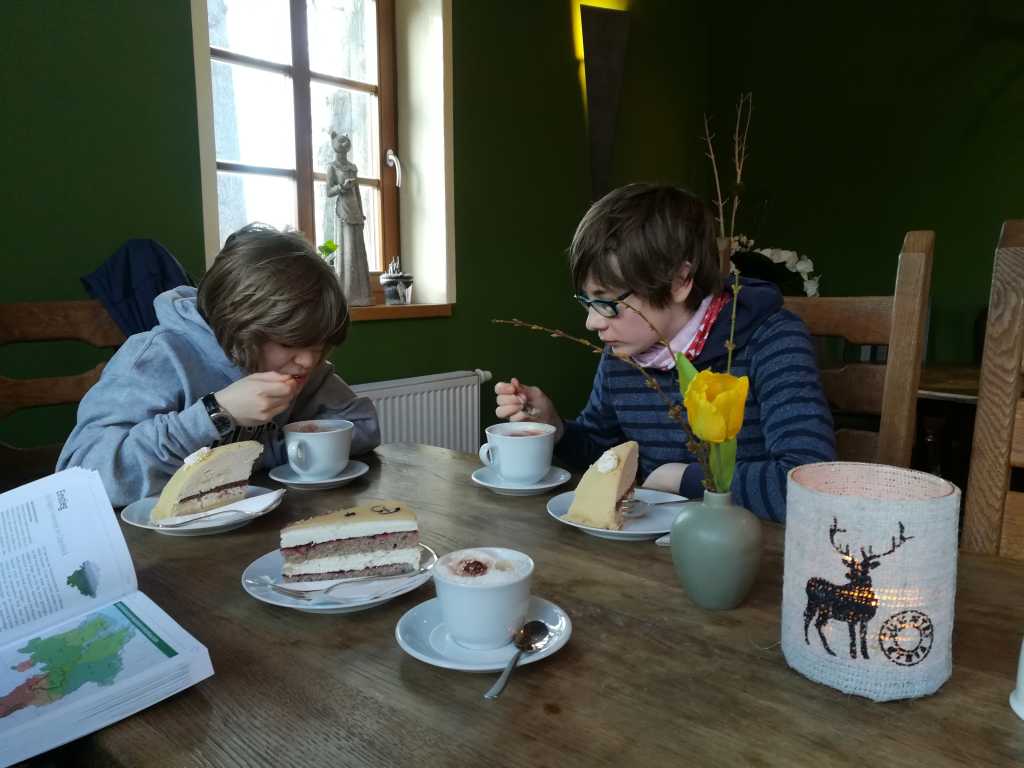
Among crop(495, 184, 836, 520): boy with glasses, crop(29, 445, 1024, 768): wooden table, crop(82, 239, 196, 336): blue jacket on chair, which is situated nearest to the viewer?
crop(29, 445, 1024, 768): wooden table

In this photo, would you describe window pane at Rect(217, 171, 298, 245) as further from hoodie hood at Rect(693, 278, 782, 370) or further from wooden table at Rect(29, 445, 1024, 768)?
wooden table at Rect(29, 445, 1024, 768)

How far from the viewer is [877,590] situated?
542 millimetres

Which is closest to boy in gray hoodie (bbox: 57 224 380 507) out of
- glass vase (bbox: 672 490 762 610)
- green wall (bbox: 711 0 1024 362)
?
glass vase (bbox: 672 490 762 610)

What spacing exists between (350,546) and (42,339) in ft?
3.20

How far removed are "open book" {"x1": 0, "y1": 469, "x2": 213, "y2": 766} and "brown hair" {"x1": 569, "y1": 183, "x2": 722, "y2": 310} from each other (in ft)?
2.79

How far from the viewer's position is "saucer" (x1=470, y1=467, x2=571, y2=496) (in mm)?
1110

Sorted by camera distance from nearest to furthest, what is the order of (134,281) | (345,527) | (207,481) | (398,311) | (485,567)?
(485,567), (345,527), (207,481), (134,281), (398,311)

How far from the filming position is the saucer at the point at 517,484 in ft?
3.64

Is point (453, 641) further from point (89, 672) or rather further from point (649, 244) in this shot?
point (649, 244)

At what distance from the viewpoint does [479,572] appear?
644 mm

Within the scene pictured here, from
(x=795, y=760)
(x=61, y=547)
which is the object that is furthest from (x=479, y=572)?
(x=61, y=547)

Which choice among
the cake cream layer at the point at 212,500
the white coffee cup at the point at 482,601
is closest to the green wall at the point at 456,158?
the cake cream layer at the point at 212,500

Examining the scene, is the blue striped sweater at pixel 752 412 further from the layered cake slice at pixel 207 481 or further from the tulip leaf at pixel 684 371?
the layered cake slice at pixel 207 481

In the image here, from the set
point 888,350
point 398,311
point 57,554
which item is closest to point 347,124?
point 398,311
